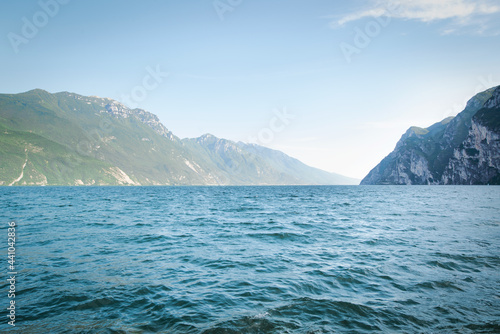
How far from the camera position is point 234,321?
8.49 meters

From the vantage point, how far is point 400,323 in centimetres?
848

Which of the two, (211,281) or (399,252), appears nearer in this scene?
(211,281)

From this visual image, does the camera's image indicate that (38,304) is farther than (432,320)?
Yes

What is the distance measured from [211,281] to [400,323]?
788 centimetres

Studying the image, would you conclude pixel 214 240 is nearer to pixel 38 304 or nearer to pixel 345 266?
pixel 345 266

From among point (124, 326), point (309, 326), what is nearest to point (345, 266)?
point (309, 326)

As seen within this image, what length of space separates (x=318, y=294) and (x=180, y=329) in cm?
589

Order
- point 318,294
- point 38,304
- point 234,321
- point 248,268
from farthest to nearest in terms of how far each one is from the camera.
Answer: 1. point 248,268
2. point 318,294
3. point 38,304
4. point 234,321

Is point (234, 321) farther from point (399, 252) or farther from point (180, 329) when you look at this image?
point (399, 252)

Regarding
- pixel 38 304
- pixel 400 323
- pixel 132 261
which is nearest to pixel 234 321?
pixel 400 323

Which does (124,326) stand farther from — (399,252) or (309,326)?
(399,252)

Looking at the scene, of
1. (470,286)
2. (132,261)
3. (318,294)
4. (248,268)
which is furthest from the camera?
(132,261)

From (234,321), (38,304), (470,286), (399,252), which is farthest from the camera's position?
(399,252)

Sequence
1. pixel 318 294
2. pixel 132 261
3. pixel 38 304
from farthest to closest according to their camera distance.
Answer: pixel 132 261 → pixel 318 294 → pixel 38 304
